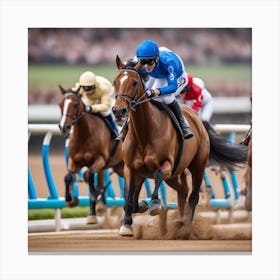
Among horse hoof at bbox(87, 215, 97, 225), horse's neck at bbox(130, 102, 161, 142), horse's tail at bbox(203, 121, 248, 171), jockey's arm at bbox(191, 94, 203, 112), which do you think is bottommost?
horse hoof at bbox(87, 215, 97, 225)

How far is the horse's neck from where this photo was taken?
10320mm

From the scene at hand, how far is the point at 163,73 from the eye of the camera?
10688 millimetres

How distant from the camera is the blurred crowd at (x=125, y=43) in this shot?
454 inches

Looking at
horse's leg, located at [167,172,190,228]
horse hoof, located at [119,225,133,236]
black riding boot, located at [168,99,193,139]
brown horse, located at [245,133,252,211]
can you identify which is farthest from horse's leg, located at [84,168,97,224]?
horse hoof, located at [119,225,133,236]

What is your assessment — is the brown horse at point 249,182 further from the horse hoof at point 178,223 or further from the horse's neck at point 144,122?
the horse's neck at point 144,122

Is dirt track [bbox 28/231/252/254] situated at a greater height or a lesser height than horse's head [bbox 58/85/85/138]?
lesser

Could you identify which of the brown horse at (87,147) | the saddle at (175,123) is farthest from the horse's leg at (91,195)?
the saddle at (175,123)

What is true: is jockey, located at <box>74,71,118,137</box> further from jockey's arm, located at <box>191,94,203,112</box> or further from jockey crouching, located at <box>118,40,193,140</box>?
jockey crouching, located at <box>118,40,193,140</box>

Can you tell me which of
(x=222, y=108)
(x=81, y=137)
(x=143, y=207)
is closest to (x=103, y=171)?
(x=81, y=137)

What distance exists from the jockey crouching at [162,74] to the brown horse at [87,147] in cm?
166

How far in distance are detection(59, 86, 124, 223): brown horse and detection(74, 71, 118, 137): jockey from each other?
0.33 feet

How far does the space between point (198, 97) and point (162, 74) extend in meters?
1.94
